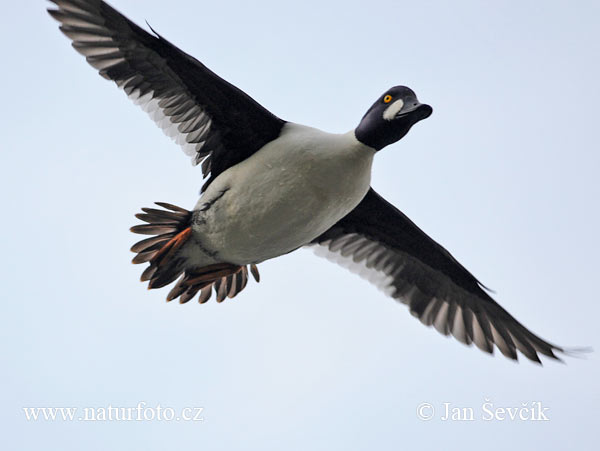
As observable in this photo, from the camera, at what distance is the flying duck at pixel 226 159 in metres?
6.13

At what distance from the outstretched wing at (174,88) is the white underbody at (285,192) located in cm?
20

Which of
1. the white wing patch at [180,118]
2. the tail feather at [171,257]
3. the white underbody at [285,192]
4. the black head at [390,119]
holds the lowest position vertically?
the tail feather at [171,257]

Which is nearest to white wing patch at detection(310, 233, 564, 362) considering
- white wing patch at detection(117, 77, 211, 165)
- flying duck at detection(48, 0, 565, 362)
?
flying duck at detection(48, 0, 565, 362)

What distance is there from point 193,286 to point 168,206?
721 millimetres

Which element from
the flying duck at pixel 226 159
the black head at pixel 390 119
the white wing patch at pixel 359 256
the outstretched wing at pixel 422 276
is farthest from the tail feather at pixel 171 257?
the black head at pixel 390 119

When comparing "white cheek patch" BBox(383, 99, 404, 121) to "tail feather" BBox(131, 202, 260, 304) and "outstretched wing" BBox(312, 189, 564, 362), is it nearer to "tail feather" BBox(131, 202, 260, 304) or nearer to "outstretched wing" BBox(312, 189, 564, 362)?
"outstretched wing" BBox(312, 189, 564, 362)

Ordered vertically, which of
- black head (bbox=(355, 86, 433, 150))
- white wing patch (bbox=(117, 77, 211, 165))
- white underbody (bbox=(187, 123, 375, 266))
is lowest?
white underbody (bbox=(187, 123, 375, 266))

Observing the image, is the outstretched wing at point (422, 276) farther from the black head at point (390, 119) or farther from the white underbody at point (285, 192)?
the black head at point (390, 119)

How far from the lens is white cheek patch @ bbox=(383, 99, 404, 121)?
Result: 19.9 ft

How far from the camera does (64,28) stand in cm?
614

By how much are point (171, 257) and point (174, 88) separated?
1.25m

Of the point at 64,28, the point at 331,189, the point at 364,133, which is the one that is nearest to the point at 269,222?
the point at 331,189

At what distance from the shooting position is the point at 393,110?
20.0 ft

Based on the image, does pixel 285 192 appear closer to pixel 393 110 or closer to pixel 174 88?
pixel 393 110
